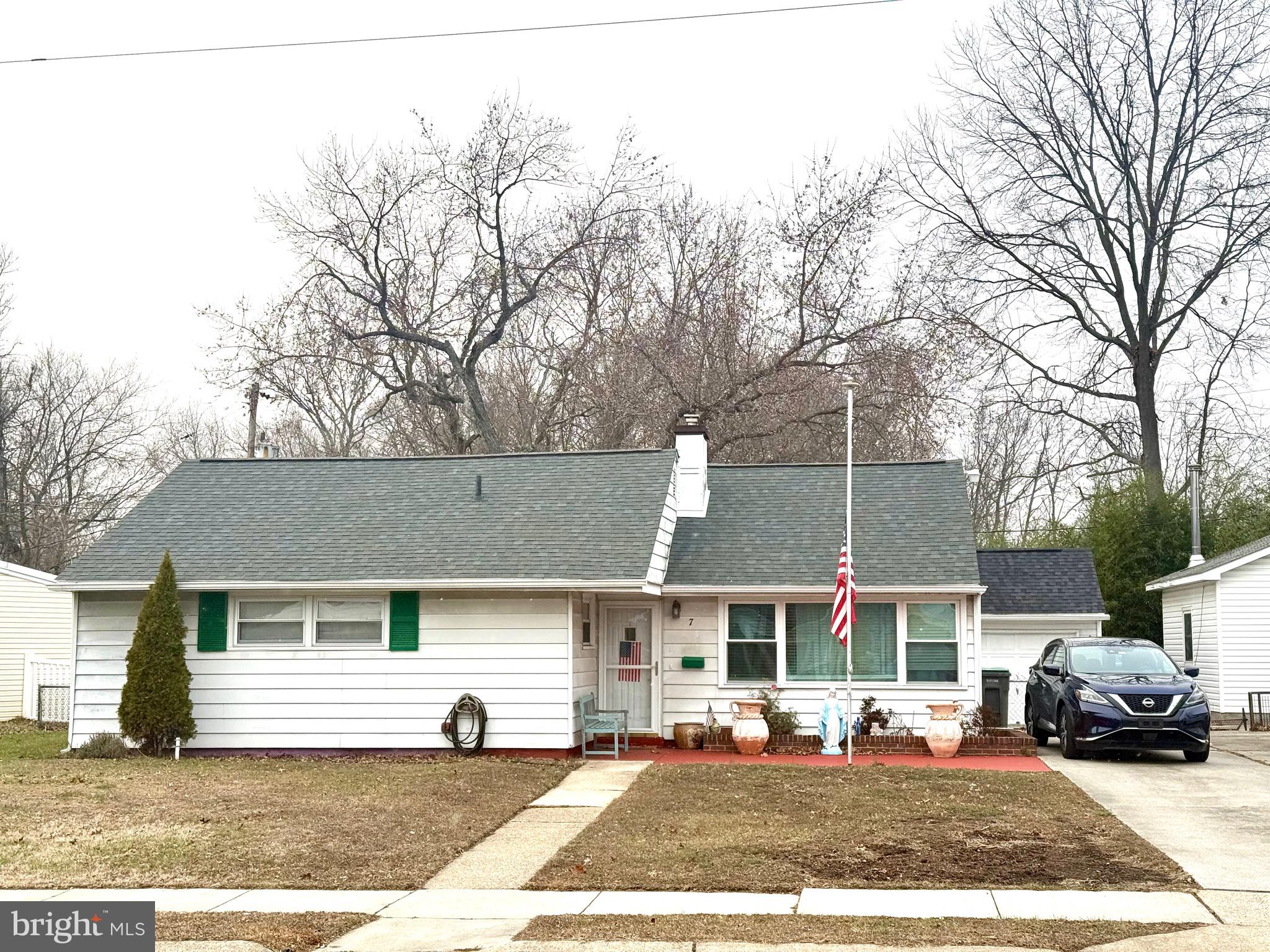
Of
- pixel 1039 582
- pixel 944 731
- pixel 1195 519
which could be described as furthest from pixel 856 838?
pixel 1195 519

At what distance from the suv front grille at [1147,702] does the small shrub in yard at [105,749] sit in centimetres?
1298

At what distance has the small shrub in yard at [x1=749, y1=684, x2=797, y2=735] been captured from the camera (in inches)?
707

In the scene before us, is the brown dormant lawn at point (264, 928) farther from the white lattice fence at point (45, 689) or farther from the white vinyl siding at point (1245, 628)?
the white vinyl siding at point (1245, 628)

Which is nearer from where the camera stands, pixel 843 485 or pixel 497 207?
pixel 843 485

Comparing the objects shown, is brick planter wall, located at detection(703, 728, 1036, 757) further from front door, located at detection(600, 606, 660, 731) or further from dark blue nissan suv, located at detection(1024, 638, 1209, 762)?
front door, located at detection(600, 606, 660, 731)

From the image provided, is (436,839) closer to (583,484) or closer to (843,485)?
(583,484)

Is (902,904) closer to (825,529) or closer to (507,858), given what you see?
(507,858)

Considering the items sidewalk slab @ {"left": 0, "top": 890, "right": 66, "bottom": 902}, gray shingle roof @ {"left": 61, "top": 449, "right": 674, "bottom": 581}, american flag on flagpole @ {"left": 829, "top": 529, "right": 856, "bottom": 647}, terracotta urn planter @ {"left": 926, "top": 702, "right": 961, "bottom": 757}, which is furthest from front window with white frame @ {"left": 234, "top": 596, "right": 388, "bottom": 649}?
sidewalk slab @ {"left": 0, "top": 890, "right": 66, "bottom": 902}

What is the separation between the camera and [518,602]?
56.6 ft

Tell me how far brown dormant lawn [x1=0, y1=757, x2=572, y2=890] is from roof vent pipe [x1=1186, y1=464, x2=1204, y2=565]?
19.5m

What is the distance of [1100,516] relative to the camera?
1319 inches

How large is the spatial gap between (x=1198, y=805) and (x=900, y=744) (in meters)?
5.02

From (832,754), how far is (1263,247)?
2083 cm

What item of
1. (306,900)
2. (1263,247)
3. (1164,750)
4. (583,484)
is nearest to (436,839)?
(306,900)
